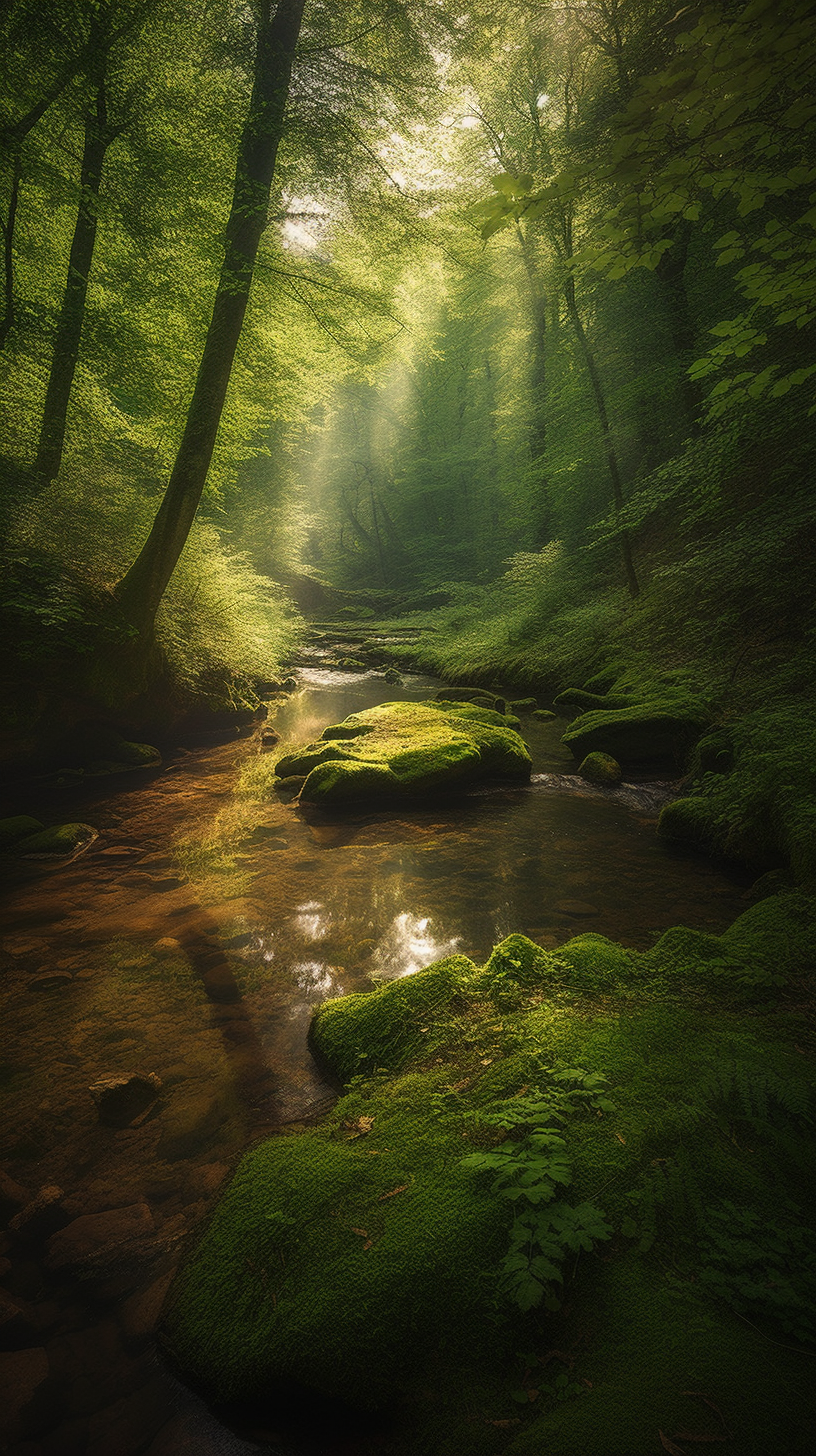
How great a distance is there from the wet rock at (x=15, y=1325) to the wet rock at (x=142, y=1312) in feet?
0.99

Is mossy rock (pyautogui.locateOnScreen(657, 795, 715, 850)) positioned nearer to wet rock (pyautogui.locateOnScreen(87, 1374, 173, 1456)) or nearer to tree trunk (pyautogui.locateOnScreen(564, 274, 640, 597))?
wet rock (pyautogui.locateOnScreen(87, 1374, 173, 1456))

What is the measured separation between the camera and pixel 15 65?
22.5 ft

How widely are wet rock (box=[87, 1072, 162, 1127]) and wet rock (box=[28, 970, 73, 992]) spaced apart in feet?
3.80

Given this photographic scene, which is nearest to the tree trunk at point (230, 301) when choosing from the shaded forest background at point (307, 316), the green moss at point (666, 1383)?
the shaded forest background at point (307, 316)

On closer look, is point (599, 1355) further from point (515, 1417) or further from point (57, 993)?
point (57, 993)

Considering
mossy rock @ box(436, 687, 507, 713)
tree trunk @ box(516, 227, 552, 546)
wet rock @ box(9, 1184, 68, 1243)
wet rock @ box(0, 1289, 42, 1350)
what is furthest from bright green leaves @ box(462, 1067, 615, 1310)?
tree trunk @ box(516, 227, 552, 546)

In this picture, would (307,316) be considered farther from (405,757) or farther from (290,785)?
(290,785)

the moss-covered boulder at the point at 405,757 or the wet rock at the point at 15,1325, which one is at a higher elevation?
the moss-covered boulder at the point at 405,757

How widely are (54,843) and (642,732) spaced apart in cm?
757

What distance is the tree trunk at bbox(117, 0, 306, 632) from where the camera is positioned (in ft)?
23.3

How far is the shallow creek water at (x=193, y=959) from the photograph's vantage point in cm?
210

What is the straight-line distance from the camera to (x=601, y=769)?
25.8 feet

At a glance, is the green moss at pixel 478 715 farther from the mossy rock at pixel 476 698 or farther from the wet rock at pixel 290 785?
the wet rock at pixel 290 785

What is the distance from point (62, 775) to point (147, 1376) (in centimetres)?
761
